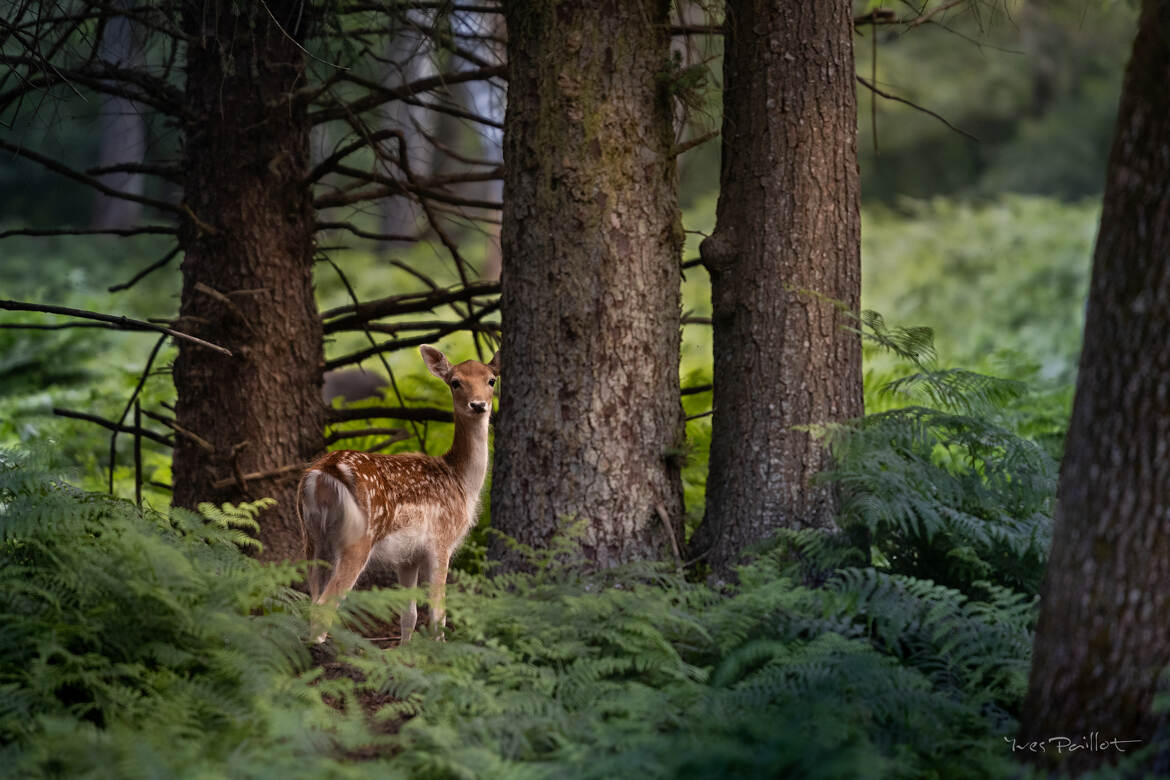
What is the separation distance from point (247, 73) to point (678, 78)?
2446 mm

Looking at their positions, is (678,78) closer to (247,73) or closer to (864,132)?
(247,73)

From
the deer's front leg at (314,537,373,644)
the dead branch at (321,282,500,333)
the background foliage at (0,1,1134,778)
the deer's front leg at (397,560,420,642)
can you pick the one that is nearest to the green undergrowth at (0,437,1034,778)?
the background foliage at (0,1,1134,778)

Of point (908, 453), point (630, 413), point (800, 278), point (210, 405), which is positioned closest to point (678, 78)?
point (800, 278)

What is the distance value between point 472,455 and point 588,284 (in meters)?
1.27

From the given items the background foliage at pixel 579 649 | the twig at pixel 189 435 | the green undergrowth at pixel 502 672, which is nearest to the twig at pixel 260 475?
the twig at pixel 189 435

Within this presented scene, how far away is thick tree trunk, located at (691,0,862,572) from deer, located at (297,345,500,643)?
126 cm

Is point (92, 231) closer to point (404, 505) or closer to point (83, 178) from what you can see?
point (83, 178)

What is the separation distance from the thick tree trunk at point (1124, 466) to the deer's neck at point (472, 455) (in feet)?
9.80

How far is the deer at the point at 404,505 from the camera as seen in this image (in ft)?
15.3

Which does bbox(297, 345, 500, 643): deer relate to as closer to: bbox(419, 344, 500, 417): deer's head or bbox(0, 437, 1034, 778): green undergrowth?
bbox(419, 344, 500, 417): deer's head

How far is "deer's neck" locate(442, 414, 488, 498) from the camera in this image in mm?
5445

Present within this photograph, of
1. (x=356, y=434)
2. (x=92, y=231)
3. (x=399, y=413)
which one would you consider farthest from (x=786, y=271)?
(x=92, y=231)

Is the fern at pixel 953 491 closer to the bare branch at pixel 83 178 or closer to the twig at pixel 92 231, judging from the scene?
the bare branch at pixel 83 178

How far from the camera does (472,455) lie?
5469 millimetres
